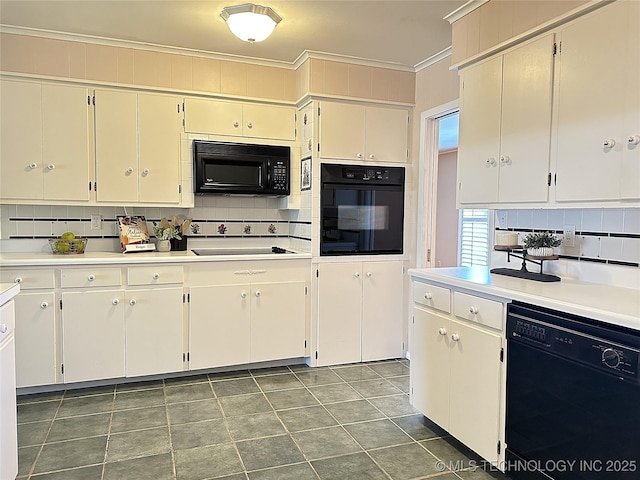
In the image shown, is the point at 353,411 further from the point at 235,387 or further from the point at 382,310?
the point at 382,310

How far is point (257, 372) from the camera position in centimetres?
352

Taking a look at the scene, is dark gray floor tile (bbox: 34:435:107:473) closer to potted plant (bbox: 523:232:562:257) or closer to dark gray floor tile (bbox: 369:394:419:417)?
dark gray floor tile (bbox: 369:394:419:417)

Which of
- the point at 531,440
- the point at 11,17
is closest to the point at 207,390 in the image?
the point at 531,440

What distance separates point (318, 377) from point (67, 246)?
2.08m

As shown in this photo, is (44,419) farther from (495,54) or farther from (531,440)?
(495,54)

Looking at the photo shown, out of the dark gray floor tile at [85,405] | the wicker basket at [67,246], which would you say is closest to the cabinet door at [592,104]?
the dark gray floor tile at [85,405]

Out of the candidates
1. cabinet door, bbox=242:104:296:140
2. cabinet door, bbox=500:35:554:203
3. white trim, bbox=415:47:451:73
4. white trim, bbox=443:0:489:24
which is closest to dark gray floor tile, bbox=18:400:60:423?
cabinet door, bbox=242:104:296:140

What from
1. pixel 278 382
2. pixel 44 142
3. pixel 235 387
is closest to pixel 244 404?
pixel 235 387

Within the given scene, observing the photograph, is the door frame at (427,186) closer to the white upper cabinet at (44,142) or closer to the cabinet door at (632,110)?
the cabinet door at (632,110)

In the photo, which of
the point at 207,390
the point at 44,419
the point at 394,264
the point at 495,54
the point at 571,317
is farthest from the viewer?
the point at 394,264

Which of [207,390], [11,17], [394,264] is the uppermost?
[11,17]

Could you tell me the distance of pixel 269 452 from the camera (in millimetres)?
2342

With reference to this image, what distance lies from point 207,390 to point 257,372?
47 cm

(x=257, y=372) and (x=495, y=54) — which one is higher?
(x=495, y=54)
